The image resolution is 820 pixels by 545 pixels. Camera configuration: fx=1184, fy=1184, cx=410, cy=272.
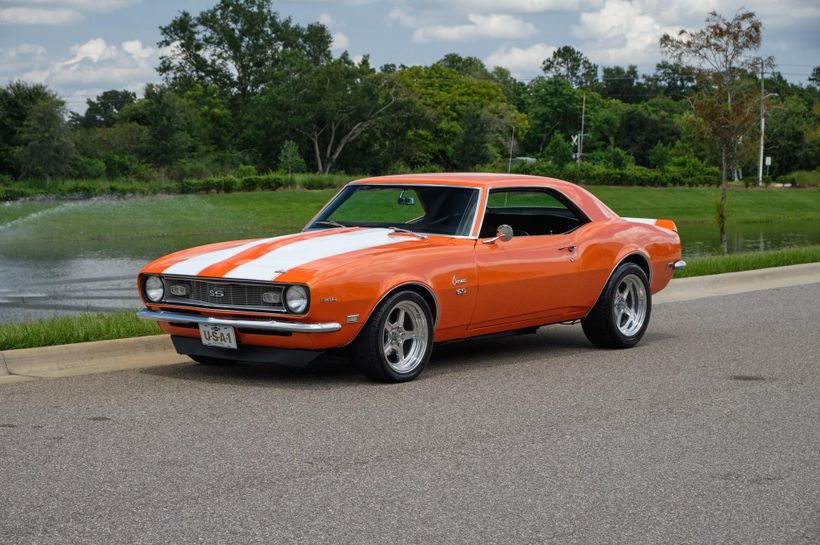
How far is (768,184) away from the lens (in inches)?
2564

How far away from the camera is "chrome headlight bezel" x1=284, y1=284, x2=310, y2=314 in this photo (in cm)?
778

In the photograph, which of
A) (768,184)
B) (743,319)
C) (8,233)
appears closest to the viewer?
(743,319)

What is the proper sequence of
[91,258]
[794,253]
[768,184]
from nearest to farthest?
[794,253] < [91,258] < [768,184]

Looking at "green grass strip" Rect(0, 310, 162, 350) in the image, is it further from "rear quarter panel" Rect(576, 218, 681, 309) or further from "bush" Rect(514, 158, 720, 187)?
"bush" Rect(514, 158, 720, 187)

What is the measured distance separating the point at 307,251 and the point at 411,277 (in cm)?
76

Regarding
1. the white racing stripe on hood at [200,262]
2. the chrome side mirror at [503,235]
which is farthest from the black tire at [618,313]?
the white racing stripe on hood at [200,262]

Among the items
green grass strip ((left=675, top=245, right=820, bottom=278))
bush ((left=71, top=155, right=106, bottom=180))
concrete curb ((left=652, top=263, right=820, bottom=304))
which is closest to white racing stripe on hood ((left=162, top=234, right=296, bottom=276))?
concrete curb ((left=652, top=263, right=820, bottom=304))

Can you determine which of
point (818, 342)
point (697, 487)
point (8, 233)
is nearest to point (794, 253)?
point (818, 342)

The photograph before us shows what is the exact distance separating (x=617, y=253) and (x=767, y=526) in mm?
5204

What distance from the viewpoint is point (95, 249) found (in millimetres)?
29031

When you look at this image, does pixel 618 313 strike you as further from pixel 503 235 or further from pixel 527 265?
pixel 503 235

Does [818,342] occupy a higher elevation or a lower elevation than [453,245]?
lower

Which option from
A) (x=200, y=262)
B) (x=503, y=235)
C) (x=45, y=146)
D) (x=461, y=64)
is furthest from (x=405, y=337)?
(x=461, y=64)

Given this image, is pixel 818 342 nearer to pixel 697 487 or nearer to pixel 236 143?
pixel 697 487
